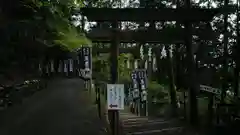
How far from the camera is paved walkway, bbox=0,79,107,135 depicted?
7.46 metres

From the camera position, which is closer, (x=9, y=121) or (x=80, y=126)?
(x=9, y=121)

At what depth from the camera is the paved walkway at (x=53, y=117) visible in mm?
7461

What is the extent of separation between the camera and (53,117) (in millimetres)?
8625

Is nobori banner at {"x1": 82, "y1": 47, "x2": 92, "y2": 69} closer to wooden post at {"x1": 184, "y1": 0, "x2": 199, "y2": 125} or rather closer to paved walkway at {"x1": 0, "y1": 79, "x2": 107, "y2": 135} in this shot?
paved walkway at {"x1": 0, "y1": 79, "x2": 107, "y2": 135}

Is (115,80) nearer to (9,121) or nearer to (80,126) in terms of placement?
(80,126)

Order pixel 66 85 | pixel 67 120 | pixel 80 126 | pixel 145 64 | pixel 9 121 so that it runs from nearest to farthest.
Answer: pixel 9 121 < pixel 80 126 < pixel 67 120 < pixel 145 64 < pixel 66 85

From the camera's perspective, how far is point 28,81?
9.38 meters

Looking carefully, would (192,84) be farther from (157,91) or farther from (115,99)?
(157,91)

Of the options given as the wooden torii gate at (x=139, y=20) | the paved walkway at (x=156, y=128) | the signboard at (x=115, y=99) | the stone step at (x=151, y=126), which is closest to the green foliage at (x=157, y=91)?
the paved walkway at (x=156, y=128)

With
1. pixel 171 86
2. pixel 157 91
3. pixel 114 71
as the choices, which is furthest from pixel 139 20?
pixel 157 91

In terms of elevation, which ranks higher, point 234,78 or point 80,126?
point 234,78

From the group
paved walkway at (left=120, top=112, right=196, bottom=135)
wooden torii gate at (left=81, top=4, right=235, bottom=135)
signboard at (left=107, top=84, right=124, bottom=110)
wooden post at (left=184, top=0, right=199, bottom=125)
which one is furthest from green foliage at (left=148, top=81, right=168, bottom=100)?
signboard at (left=107, top=84, right=124, bottom=110)

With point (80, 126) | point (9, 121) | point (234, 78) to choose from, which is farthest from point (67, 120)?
point (234, 78)

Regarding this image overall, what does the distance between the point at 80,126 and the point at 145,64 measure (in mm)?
3614
